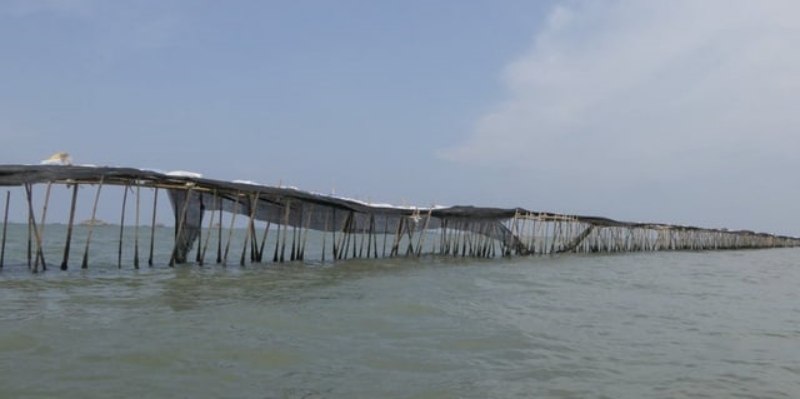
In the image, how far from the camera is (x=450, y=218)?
2252 cm

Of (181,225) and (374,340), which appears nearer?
(374,340)

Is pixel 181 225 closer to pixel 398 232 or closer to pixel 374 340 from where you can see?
pixel 374 340

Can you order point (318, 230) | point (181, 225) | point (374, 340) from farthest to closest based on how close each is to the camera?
point (318, 230) < point (181, 225) < point (374, 340)

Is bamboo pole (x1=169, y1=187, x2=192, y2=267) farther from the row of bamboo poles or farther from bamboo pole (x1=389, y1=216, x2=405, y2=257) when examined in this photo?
bamboo pole (x1=389, y1=216, x2=405, y2=257)

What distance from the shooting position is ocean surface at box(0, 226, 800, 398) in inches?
210

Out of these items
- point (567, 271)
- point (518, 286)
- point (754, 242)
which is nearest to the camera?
point (518, 286)

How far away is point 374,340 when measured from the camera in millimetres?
7090

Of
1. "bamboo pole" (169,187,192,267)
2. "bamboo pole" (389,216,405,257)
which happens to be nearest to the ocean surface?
"bamboo pole" (169,187,192,267)

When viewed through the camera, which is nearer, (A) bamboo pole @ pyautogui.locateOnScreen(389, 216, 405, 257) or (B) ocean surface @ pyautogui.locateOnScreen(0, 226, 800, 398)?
(B) ocean surface @ pyautogui.locateOnScreen(0, 226, 800, 398)

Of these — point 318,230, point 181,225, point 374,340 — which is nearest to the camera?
point 374,340

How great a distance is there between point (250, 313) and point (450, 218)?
14628mm

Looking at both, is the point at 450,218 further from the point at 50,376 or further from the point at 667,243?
the point at 667,243

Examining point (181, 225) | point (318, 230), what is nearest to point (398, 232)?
point (318, 230)

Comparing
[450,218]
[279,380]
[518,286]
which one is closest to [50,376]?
[279,380]
